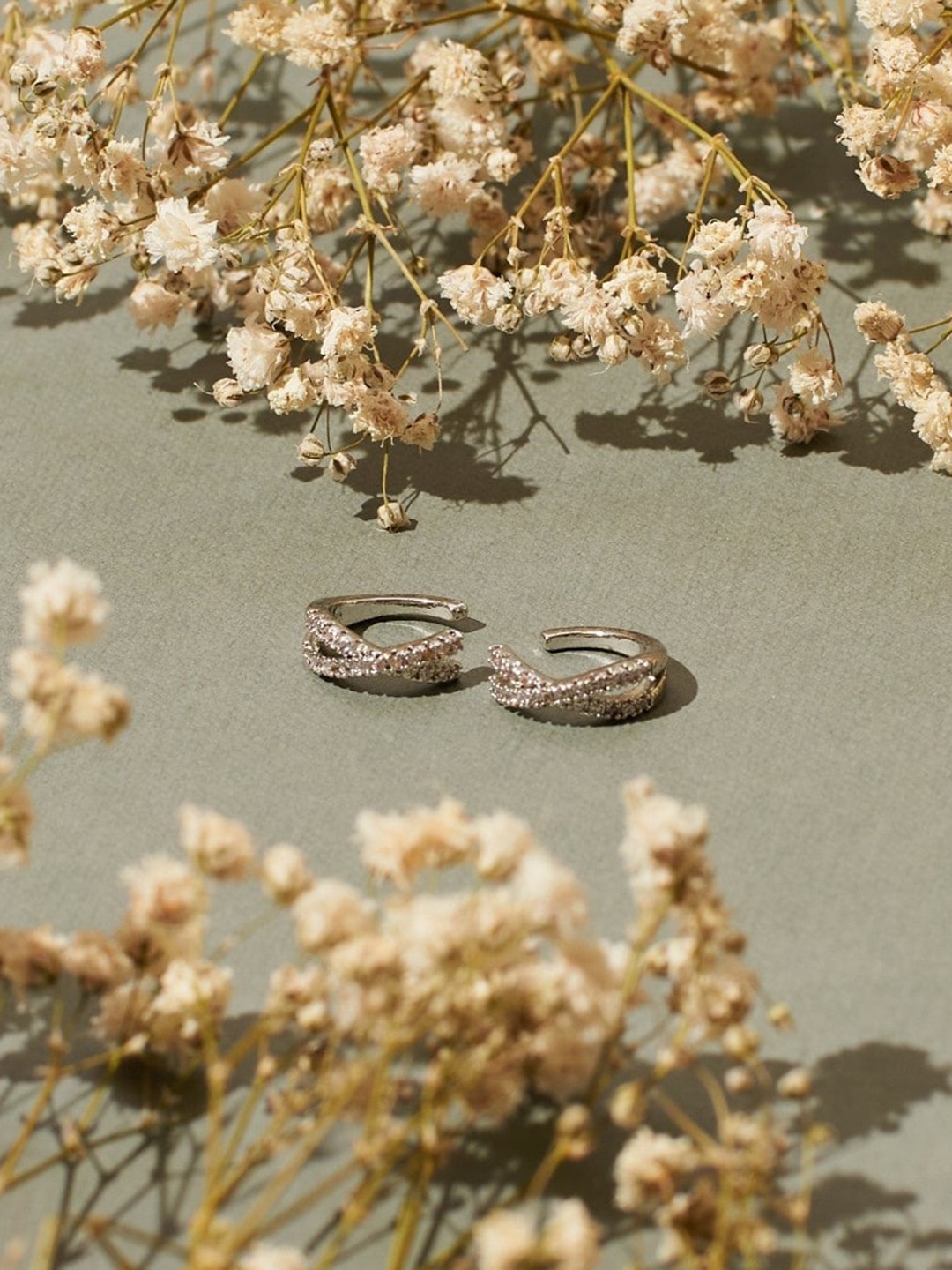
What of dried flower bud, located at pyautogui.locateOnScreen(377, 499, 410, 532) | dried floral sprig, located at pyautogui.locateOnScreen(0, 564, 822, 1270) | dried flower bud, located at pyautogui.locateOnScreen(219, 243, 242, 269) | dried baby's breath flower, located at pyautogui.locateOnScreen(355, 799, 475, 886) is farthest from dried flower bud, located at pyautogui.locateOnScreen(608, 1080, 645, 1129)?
dried flower bud, located at pyautogui.locateOnScreen(219, 243, 242, 269)

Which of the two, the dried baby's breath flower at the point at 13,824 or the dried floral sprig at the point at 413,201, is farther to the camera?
the dried floral sprig at the point at 413,201

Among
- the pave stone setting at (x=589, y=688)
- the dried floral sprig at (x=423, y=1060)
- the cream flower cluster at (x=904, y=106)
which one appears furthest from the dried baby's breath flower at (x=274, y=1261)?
the cream flower cluster at (x=904, y=106)

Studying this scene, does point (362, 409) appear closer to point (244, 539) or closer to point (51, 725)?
point (244, 539)

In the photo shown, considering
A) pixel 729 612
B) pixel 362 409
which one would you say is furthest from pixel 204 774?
pixel 729 612

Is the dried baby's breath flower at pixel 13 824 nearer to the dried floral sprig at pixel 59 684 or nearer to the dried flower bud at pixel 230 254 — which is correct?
the dried floral sprig at pixel 59 684

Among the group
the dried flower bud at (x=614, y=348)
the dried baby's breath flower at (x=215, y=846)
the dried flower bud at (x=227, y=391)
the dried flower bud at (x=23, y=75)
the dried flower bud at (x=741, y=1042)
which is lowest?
the dried flower bud at (x=741, y=1042)

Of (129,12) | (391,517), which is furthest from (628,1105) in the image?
(129,12)

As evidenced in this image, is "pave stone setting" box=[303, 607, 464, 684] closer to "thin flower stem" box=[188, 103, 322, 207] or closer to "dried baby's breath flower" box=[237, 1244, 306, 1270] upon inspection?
"thin flower stem" box=[188, 103, 322, 207]
